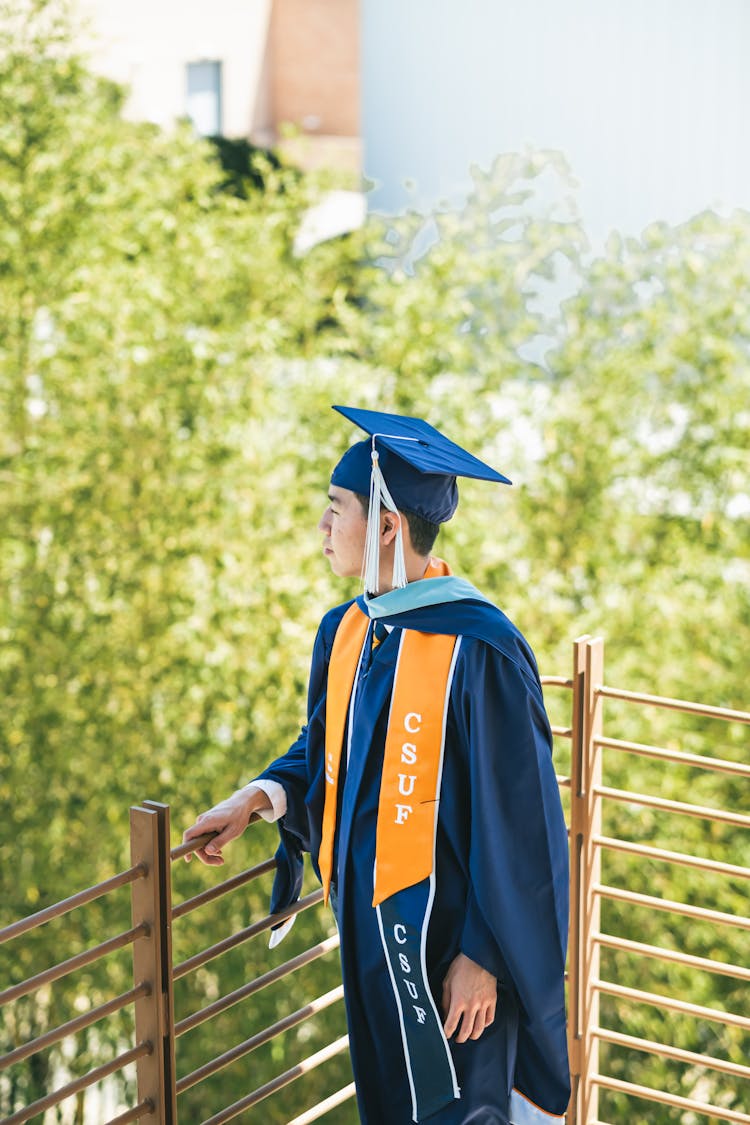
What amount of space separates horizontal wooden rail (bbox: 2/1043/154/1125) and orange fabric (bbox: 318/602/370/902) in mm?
352

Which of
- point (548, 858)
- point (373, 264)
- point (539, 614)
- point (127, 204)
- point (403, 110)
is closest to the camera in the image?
point (548, 858)

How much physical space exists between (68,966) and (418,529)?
2.31ft

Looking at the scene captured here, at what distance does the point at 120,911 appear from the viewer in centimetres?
671

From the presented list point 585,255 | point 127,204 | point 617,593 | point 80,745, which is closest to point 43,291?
point 127,204

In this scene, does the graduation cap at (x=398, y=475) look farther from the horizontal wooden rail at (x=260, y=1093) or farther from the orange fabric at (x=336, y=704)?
the horizontal wooden rail at (x=260, y=1093)

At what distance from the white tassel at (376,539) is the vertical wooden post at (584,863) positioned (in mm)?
590

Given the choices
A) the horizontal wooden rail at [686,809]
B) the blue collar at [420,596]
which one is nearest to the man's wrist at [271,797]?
the blue collar at [420,596]

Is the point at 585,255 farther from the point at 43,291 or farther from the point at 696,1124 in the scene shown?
the point at 696,1124

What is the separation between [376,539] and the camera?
1.76m

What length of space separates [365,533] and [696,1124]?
5779mm

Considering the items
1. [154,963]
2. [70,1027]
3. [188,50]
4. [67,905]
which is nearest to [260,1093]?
[154,963]

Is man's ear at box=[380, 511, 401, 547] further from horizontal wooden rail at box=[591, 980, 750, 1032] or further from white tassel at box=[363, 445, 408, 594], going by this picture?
horizontal wooden rail at box=[591, 980, 750, 1032]

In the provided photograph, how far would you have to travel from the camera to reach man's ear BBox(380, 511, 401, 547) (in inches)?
69.2

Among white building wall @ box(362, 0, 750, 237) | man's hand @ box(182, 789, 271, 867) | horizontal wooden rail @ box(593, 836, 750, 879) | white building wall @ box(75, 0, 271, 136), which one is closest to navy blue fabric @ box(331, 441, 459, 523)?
man's hand @ box(182, 789, 271, 867)
